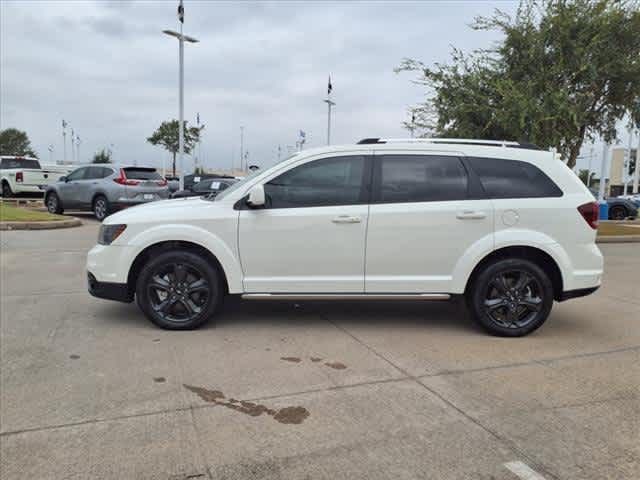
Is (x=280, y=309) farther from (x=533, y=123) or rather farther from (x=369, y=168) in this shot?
(x=533, y=123)

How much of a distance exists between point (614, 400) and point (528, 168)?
7.80 ft

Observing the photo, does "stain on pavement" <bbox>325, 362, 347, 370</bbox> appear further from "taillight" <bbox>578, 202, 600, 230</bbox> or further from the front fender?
"taillight" <bbox>578, 202, 600, 230</bbox>

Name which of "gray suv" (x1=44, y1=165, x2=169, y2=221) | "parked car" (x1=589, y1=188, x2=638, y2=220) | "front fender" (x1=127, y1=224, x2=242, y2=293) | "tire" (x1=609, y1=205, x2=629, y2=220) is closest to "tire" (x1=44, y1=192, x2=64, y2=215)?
"gray suv" (x1=44, y1=165, x2=169, y2=221)

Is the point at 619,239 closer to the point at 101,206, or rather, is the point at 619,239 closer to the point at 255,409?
the point at 255,409

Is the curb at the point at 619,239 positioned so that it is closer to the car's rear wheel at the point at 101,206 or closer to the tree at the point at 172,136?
the car's rear wheel at the point at 101,206

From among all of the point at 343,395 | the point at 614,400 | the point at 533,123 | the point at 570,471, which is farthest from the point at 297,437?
the point at 533,123

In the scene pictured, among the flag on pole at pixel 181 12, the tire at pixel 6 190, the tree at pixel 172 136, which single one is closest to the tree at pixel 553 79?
the flag on pole at pixel 181 12

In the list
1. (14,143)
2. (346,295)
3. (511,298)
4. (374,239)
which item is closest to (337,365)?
(346,295)

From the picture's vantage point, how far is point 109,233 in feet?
17.5

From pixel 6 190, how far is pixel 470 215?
23.1 metres

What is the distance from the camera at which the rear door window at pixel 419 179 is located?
17.3ft

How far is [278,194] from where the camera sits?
5.29 metres

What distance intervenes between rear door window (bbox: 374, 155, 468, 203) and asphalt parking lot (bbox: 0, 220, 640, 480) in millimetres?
1316

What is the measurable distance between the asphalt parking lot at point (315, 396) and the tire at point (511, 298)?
160 mm
